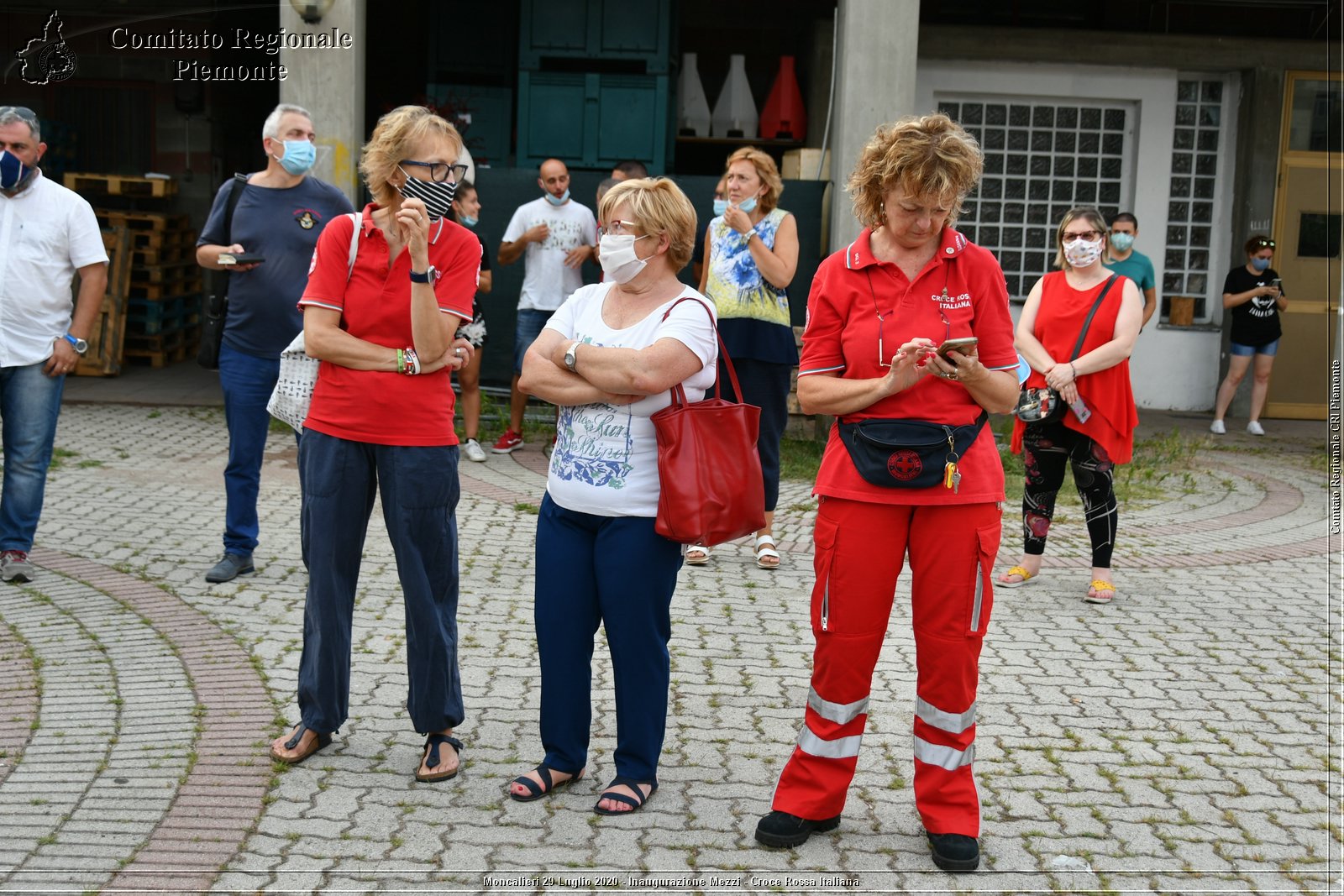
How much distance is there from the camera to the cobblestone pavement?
156 inches

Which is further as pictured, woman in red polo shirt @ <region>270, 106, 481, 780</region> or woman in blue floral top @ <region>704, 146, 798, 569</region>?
woman in blue floral top @ <region>704, 146, 798, 569</region>

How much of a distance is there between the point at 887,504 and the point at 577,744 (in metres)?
1.27

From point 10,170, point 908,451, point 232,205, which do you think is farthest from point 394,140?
point 10,170

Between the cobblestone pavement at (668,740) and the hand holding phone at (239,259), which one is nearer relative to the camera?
the cobblestone pavement at (668,740)

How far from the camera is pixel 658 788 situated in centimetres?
450

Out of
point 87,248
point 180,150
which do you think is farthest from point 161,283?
point 87,248

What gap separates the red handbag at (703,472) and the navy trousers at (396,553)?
2.56ft

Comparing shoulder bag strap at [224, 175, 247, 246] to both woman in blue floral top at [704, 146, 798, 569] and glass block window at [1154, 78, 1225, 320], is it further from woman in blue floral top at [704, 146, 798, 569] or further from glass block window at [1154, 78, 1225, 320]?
glass block window at [1154, 78, 1225, 320]

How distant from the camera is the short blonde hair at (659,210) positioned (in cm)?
422

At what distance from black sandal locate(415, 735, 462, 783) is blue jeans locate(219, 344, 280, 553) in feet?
8.52

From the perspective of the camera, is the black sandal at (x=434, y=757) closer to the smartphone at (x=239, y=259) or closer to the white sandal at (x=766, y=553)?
the smartphone at (x=239, y=259)

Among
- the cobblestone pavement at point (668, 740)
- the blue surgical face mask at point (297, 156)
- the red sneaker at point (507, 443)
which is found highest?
the blue surgical face mask at point (297, 156)

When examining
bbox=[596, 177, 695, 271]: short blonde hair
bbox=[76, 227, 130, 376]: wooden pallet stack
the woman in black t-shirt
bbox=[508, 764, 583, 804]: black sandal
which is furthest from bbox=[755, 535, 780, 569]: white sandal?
bbox=[76, 227, 130, 376]: wooden pallet stack

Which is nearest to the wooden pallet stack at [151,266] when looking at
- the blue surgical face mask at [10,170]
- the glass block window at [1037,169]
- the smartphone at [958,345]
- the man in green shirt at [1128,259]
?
the blue surgical face mask at [10,170]
